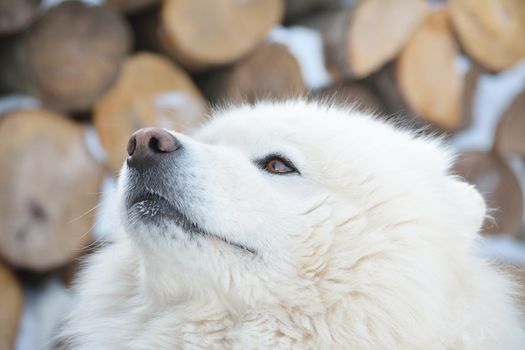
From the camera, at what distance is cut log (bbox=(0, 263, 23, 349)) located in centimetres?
301

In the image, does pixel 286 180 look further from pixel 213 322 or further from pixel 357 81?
pixel 357 81

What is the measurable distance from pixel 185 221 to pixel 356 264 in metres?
0.44

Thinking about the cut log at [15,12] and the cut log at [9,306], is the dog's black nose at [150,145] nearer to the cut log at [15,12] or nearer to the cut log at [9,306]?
the cut log at [15,12]

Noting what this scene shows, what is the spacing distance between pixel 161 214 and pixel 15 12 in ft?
5.13

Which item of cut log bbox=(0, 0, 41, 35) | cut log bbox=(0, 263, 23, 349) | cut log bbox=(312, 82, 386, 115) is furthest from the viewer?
cut log bbox=(312, 82, 386, 115)

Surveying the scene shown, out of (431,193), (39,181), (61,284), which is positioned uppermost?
(431,193)

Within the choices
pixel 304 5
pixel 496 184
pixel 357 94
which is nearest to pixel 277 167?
pixel 357 94

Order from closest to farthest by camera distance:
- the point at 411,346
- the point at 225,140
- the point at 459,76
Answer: the point at 411,346 → the point at 225,140 → the point at 459,76

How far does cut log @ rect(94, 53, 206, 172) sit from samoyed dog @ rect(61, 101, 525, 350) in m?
1.50

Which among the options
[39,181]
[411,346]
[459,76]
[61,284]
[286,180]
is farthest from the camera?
[459,76]

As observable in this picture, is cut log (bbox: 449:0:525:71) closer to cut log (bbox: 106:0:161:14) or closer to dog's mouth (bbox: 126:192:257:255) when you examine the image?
cut log (bbox: 106:0:161:14)

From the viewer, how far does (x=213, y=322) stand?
175cm

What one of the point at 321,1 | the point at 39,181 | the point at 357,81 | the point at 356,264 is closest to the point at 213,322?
the point at 356,264

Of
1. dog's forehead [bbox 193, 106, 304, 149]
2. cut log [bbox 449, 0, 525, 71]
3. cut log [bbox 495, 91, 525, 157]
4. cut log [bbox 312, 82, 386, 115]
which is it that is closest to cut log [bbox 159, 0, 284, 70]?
cut log [bbox 312, 82, 386, 115]
